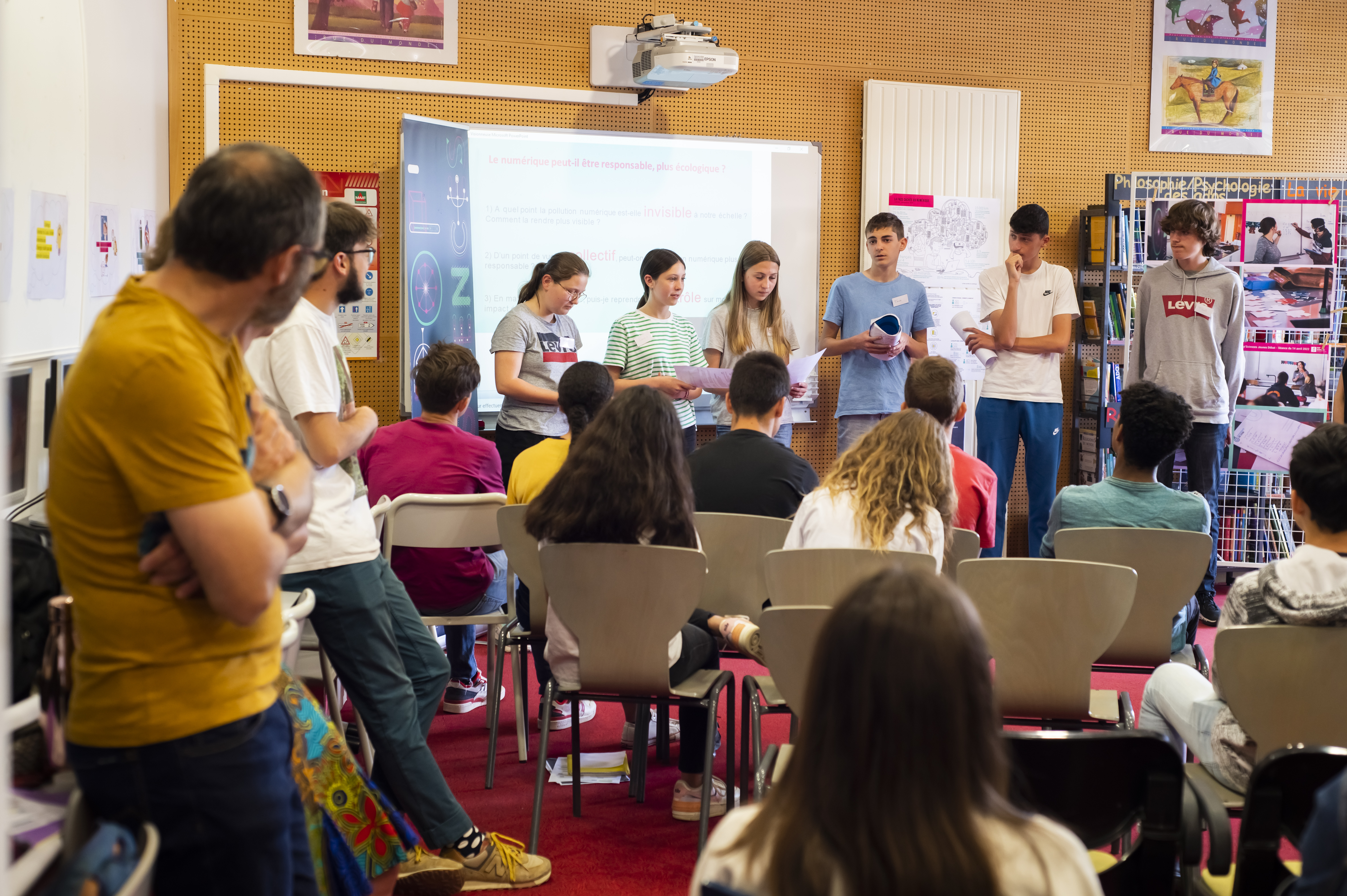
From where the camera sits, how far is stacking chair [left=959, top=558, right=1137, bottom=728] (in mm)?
2473

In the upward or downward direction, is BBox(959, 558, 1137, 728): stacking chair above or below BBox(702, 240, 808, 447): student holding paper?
below

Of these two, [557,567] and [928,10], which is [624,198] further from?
[557,567]

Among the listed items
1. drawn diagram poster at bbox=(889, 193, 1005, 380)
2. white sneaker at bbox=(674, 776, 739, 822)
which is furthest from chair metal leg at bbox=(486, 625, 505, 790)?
drawn diagram poster at bbox=(889, 193, 1005, 380)

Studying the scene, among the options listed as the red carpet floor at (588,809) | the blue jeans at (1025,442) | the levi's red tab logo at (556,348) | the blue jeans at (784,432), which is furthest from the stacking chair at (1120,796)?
the blue jeans at (1025,442)

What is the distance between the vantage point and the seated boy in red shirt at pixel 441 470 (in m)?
3.45

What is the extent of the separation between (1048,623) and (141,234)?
12.0 ft

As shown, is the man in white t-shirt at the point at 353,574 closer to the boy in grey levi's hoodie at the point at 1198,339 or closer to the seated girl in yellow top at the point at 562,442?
the seated girl in yellow top at the point at 562,442

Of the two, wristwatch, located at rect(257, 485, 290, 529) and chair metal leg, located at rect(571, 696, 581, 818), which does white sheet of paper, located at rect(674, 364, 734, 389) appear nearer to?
chair metal leg, located at rect(571, 696, 581, 818)

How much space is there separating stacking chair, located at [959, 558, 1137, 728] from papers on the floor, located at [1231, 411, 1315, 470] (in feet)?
13.2

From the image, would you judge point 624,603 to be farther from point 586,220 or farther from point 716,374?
point 586,220

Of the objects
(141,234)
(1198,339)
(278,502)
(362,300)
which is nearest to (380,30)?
(362,300)

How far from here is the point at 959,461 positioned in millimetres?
3363

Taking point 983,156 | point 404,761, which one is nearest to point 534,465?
point 404,761

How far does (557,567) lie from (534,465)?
820 mm
